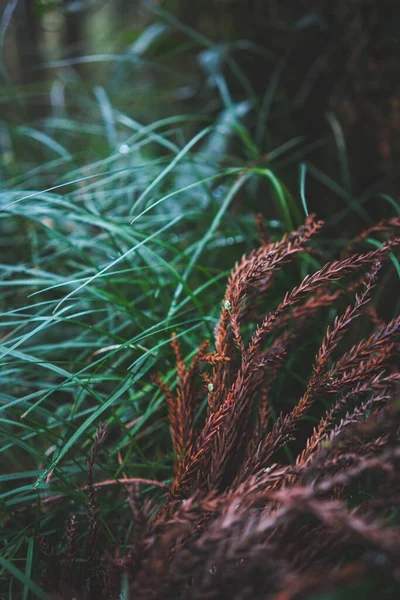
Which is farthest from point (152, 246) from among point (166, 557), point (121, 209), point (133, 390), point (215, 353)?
point (166, 557)

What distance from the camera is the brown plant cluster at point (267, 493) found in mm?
286

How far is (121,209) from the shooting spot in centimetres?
86

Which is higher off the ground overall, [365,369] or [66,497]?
[365,369]

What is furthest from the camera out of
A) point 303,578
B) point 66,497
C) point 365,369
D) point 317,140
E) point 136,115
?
point 136,115

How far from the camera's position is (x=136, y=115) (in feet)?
4.51

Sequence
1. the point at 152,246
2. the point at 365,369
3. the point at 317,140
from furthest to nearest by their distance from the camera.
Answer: the point at 317,140, the point at 152,246, the point at 365,369

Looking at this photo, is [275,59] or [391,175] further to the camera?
[275,59]

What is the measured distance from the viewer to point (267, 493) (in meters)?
0.31

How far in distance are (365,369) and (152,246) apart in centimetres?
50

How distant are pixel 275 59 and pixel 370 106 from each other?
0.27 metres

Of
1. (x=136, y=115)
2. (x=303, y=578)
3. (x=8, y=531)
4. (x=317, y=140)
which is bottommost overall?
(x=8, y=531)

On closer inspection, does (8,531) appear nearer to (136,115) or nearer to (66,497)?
(66,497)

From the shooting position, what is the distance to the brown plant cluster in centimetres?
29

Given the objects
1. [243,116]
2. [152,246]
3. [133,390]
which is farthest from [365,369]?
[243,116]
